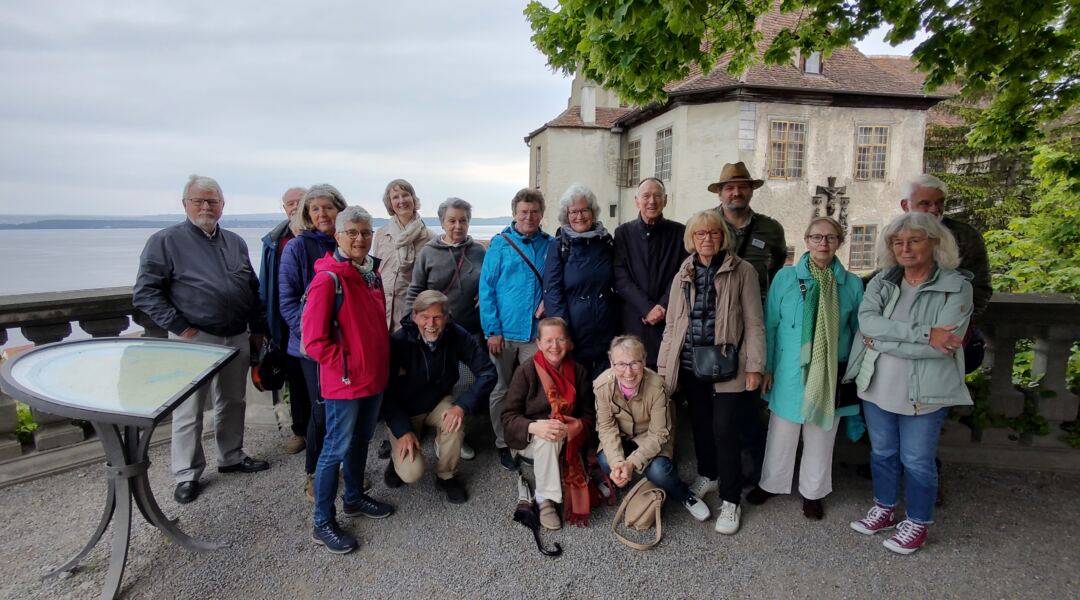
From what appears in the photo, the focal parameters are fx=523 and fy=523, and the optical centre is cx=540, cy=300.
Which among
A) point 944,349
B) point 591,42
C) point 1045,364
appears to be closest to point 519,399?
point 944,349

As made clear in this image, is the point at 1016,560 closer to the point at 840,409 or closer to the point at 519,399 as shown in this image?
the point at 840,409

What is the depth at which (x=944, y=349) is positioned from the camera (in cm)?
280

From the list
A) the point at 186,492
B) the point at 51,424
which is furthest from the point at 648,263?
the point at 51,424

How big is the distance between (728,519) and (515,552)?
51.0 inches

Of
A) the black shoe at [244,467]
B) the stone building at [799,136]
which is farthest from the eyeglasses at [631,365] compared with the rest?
the stone building at [799,136]

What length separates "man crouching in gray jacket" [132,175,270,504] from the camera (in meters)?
3.41

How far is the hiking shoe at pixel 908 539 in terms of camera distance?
2932mm

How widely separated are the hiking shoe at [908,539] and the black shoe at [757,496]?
2.24 ft

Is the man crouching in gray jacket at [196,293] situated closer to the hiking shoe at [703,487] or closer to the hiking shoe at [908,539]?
the hiking shoe at [703,487]

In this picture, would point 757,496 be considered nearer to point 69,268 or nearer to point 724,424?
point 724,424

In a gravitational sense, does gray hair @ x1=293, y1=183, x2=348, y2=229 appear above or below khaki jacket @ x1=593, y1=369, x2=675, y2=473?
above

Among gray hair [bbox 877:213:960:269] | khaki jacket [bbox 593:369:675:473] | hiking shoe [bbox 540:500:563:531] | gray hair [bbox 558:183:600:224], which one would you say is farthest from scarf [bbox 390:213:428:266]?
gray hair [bbox 877:213:960:269]

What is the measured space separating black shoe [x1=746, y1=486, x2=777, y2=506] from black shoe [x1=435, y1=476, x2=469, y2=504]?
6.16ft

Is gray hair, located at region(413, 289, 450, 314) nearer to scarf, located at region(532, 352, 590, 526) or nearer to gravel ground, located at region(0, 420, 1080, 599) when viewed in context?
scarf, located at region(532, 352, 590, 526)
